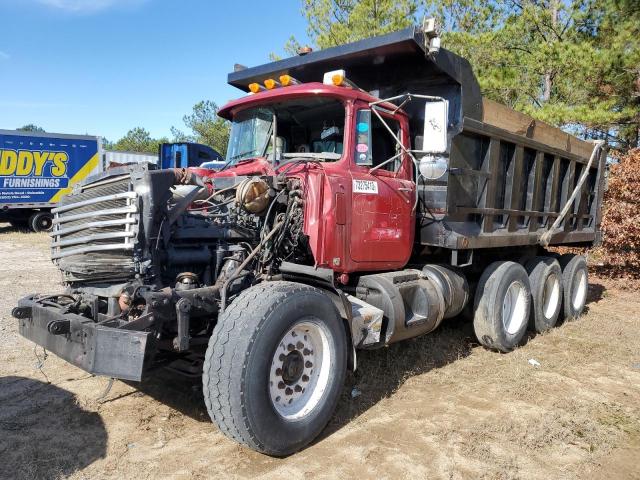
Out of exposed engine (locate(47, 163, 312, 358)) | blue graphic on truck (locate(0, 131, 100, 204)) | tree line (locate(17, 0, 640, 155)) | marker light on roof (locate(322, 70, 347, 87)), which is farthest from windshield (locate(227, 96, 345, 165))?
blue graphic on truck (locate(0, 131, 100, 204))

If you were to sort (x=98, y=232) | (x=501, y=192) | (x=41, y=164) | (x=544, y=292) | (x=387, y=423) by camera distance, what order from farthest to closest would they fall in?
(x=41, y=164) → (x=544, y=292) → (x=501, y=192) → (x=387, y=423) → (x=98, y=232)

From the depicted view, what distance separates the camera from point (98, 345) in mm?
3250

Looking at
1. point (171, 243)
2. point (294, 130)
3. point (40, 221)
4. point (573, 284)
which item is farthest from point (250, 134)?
point (40, 221)

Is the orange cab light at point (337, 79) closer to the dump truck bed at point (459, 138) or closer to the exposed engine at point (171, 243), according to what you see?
the dump truck bed at point (459, 138)

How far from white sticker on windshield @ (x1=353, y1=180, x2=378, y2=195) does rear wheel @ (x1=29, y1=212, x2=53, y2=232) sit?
17.2m

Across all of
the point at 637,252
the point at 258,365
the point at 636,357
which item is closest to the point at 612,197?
the point at 637,252

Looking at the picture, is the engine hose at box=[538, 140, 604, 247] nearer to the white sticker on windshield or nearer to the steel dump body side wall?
the steel dump body side wall

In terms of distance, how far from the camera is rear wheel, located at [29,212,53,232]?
1894 cm

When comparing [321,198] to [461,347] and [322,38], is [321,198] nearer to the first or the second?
[461,347]

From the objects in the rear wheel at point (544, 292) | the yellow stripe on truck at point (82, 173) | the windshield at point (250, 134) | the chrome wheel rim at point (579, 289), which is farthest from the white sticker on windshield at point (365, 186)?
the yellow stripe on truck at point (82, 173)

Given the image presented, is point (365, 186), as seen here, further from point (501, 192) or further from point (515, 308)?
point (515, 308)

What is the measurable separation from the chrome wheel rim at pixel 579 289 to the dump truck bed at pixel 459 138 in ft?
5.93

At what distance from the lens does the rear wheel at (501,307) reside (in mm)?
6023

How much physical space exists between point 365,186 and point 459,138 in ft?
4.43
